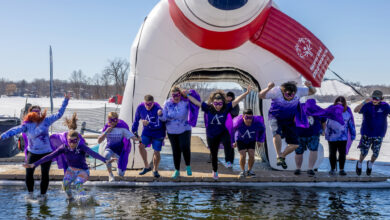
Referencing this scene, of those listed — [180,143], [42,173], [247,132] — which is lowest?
[42,173]

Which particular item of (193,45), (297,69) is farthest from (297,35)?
(193,45)

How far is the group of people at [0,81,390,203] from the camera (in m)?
5.71

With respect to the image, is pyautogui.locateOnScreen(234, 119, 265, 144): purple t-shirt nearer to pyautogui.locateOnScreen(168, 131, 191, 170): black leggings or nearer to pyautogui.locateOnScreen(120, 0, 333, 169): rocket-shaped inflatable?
pyautogui.locateOnScreen(168, 131, 191, 170): black leggings

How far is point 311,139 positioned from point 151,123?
2944mm

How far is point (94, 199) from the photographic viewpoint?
5625mm

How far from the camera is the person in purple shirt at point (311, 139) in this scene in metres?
7.11

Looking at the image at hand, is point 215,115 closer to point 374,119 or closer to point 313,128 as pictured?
point 313,128

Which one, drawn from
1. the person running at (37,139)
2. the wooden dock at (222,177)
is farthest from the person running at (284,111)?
the person running at (37,139)

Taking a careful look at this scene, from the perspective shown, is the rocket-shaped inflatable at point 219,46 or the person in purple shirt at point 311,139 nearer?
the person in purple shirt at point 311,139

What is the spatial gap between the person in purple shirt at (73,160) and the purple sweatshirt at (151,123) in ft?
4.28

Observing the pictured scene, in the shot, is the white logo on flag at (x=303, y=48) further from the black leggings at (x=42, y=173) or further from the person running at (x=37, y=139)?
the black leggings at (x=42, y=173)

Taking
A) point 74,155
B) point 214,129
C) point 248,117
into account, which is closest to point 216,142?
point 214,129

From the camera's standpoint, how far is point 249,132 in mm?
6641

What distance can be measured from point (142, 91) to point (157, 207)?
2983 millimetres
